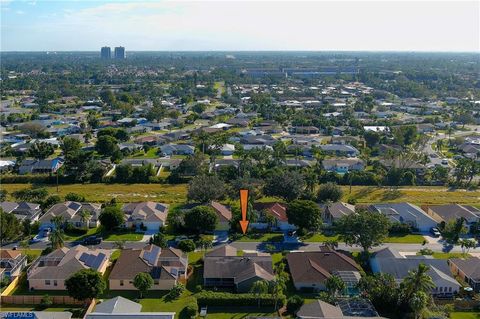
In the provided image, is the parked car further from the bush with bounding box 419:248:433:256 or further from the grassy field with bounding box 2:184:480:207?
the grassy field with bounding box 2:184:480:207

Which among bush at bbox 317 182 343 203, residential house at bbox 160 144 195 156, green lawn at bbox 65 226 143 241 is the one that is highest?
residential house at bbox 160 144 195 156

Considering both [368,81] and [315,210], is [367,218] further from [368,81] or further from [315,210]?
[368,81]

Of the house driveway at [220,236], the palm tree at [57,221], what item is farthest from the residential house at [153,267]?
the palm tree at [57,221]

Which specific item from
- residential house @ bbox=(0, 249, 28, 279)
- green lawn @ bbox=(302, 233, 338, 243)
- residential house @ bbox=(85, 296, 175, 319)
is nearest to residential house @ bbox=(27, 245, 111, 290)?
residential house @ bbox=(0, 249, 28, 279)

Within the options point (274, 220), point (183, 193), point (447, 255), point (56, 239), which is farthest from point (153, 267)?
point (447, 255)

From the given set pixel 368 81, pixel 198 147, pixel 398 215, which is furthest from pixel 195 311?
pixel 368 81

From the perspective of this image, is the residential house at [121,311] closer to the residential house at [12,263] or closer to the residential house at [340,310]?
the residential house at [340,310]
